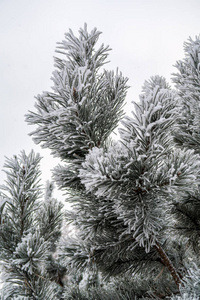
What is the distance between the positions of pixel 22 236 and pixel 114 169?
1.68 feet

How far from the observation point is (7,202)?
95 cm

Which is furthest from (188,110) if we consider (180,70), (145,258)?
(145,258)

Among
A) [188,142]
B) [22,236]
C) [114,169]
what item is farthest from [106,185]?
[188,142]

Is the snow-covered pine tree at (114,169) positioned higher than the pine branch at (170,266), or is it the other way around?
the snow-covered pine tree at (114,169)

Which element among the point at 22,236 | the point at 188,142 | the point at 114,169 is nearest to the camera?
the point at 114,169

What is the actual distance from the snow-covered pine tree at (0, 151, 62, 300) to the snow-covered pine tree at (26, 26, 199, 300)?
0.15 meters

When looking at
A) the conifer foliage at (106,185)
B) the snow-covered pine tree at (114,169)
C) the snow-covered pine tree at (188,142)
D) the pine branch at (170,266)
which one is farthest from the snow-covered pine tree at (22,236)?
the snow-covered pine tree at (188,142)

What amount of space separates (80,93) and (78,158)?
0.33 meters

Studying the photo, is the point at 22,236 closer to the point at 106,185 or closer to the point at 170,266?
the point at 106,185

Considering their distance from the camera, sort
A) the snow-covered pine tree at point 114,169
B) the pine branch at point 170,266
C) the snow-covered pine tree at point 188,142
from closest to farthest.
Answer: the snow-covered pine tree at point 114,169 < the pine branch at point 170,266 < the snow-covered pine tree at point 188,142

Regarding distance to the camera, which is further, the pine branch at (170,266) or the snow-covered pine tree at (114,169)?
the pine branch at (170,266)

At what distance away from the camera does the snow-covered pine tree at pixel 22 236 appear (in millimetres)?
844

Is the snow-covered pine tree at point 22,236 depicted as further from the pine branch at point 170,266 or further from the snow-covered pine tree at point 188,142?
the snow-covered pine tree at point 188,142

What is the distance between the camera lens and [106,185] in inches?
29.7
